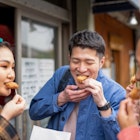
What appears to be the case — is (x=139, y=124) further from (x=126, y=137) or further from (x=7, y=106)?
(x=7, y=106)

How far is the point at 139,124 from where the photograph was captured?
1.91 m

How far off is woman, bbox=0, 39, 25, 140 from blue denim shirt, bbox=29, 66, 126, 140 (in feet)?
1.22

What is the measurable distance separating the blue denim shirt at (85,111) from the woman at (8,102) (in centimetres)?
37

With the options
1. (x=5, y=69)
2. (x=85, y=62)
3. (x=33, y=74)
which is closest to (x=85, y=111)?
(x=85, y=62)

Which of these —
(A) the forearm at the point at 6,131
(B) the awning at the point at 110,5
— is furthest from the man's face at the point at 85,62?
(B) the awning at the point at 110,5

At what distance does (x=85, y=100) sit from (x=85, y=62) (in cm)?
29

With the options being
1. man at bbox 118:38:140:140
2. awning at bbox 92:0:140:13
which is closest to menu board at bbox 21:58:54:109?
awning at bbox 92:0:140:13

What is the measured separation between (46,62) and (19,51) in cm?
85

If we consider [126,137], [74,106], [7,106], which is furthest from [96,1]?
[126,137]

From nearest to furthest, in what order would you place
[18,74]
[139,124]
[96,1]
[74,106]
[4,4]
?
[139,124] < [74,106] < [4,4] < [18,74] < [96,1]

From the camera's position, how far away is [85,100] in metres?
2.45

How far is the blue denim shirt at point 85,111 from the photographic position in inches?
88.4

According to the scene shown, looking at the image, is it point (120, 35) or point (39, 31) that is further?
point (120, 35)

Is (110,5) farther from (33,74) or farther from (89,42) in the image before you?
(89,42)
